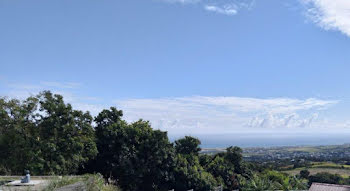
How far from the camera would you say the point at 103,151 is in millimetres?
18016

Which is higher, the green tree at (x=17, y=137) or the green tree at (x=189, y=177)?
the green tree at (x=17, y=137)

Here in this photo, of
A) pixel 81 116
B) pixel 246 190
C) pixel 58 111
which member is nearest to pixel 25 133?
pixel 58 111

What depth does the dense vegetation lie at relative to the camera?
14523mm

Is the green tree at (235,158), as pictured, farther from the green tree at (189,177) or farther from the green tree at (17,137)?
the green tree at (17,137)

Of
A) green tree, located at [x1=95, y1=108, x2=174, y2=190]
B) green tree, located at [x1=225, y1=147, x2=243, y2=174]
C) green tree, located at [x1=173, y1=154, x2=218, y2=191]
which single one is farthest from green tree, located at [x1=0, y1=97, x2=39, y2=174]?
green tree, located at [x1=225, y1=147, x2=243, y2=174]

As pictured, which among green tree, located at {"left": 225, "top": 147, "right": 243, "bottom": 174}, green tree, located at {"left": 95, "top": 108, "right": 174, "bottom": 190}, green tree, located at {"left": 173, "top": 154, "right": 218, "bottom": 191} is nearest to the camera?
green tree, located at {"left": 95, "top": 108, "right": 174, "bottom": 190}

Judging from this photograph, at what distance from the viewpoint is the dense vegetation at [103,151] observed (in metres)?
14.5

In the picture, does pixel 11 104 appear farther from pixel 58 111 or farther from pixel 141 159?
pixel 141 159

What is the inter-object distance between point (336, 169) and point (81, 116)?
3801 cm

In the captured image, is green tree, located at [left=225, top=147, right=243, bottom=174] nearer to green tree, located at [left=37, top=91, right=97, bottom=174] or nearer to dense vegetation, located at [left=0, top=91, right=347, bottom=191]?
dense vegetation, located at [left=0, top=91, right=347, bottom=191]

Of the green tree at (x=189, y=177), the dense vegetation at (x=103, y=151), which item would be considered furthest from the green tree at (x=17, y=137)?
the green tree at (x=189, y=177)

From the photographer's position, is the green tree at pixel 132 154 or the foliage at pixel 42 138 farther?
the green tree at pixel 132 154

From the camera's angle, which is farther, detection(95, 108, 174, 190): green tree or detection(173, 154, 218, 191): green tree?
detection(173, 154, 218, 191): green tree

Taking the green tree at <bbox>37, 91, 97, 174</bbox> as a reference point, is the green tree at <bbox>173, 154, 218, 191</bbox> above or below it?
below
